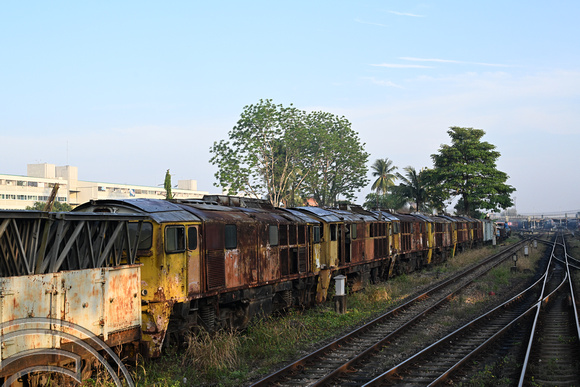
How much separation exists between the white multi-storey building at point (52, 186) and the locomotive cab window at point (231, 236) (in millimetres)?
84017

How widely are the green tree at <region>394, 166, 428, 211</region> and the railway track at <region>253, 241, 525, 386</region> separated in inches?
1349

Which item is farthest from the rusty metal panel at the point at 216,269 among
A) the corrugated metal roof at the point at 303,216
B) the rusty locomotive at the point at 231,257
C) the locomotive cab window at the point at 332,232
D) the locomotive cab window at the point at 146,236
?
the locomotive cab window at the point at 332,232

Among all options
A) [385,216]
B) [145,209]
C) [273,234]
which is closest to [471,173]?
[385,216]

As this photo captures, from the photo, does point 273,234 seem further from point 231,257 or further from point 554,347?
point 554,347

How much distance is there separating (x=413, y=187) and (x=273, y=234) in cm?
4033

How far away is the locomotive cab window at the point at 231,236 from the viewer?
1245cm

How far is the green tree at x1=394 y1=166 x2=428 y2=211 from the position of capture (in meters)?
52.2

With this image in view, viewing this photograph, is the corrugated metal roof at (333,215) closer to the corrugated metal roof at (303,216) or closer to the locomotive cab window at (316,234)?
the corrugated metal roof at (303,216)

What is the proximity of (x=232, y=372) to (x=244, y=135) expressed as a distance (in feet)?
114

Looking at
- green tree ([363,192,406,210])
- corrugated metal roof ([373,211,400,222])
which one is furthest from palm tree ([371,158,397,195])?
corrugated metal roof ([373,211,400,222])

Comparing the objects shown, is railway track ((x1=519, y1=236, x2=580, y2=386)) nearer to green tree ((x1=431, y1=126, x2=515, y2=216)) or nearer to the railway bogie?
the railway bogie

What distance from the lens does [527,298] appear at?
1961 centimetres

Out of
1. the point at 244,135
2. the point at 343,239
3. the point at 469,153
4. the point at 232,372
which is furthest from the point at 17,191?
the point at 232,372

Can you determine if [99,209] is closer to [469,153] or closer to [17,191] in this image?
[469,153]
